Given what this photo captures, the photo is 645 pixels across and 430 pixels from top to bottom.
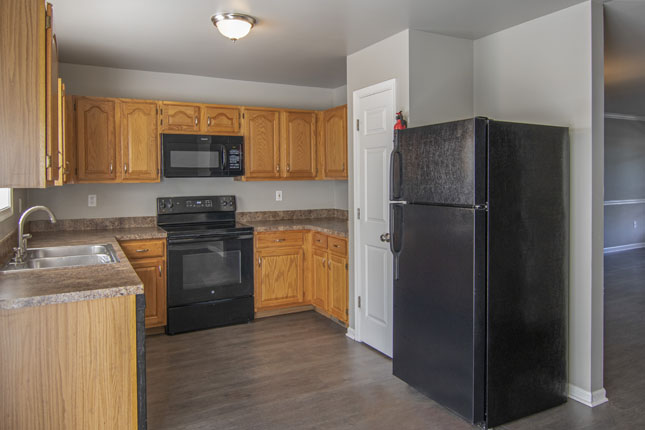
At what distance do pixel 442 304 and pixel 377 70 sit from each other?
1804mm

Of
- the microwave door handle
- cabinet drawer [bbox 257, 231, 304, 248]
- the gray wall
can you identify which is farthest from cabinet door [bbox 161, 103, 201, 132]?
the gray wall

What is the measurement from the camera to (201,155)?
431cm

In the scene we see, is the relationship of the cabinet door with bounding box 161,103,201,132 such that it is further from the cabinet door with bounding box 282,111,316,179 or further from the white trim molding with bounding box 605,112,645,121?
the white trim molding with bounding box 605,112,645,121

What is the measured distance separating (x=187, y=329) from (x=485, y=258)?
8.72 feet

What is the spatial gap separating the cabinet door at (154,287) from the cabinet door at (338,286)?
4.68ft

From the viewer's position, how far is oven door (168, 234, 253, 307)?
4004mm

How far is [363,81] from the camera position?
3668mm

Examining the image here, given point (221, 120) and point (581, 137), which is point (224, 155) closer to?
point (221, 120)

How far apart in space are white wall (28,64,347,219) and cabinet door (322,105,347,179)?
53 cm

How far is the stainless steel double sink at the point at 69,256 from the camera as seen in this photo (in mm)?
2922

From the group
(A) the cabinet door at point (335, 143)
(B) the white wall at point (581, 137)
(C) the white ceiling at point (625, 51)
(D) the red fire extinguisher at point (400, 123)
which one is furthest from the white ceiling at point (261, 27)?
(D) the red fire extinguisher at point (400, 123)

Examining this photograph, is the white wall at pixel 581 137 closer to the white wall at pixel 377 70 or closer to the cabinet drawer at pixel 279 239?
the white wall at pixel 377 70

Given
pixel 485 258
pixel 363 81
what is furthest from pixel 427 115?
pixel 485 258

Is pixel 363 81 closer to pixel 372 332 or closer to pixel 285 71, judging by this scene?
pixel 285 71
